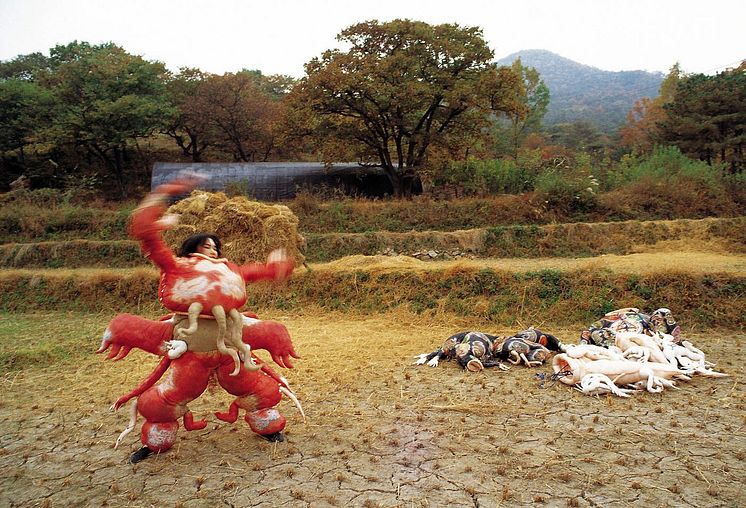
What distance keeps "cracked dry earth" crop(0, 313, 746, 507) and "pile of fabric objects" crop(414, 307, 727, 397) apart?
0.22 metres

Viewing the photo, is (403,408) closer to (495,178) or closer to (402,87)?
(402,87)

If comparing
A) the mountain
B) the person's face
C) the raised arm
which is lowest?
the person's face

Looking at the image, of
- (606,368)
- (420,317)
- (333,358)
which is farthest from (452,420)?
(420,317)

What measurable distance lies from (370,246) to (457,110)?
6.96m

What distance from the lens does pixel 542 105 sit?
144ft

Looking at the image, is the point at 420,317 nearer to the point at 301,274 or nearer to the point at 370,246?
the point at 301,274

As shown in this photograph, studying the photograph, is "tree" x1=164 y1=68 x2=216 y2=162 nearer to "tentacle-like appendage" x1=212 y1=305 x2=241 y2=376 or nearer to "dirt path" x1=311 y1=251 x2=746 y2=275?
"dirt path" x1=311 y1=251 x2=746 y2=275

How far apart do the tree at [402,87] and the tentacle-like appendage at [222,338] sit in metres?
15.2

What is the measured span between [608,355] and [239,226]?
8.86 m

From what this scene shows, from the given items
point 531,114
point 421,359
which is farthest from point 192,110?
point 531,114

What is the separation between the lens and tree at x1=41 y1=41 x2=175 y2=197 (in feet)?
78.8

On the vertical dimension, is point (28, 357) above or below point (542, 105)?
below

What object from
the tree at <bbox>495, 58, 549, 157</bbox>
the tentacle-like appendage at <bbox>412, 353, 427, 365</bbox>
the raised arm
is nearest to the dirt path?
the tentacle-like appendage at <bbox>412, 353, 427, 365</bbox>

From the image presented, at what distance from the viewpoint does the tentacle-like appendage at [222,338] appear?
4.75 m
